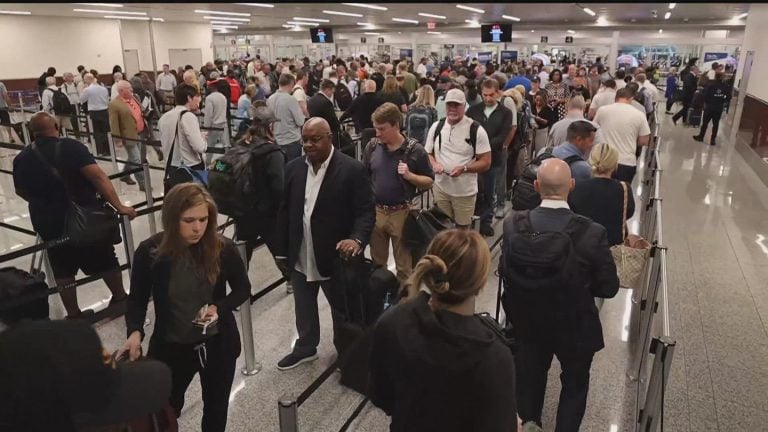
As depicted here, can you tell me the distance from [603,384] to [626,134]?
124 inches

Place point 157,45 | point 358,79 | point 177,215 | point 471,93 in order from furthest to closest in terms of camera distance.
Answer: point 157,45, point 358,79, point 471,93, point 177,215

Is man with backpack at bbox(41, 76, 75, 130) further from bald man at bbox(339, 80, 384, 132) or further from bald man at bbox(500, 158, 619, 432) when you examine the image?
bald man at bbox(500, 158, 619, 432)

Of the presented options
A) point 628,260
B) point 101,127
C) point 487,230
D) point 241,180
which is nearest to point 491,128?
point 487,230

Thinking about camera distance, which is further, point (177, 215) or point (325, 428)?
point (325, 428)

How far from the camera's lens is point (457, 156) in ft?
15.7

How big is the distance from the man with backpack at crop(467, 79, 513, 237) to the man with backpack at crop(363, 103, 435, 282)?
1.84 meters

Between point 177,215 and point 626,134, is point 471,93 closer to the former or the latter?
point 626,134

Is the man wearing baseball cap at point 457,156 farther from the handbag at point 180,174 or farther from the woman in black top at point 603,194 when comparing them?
the handbag at point 180,174

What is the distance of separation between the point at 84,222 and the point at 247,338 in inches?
58.0

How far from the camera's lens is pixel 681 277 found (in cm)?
537

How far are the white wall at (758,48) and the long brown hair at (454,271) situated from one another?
11.9m

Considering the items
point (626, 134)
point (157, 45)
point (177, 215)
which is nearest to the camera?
point (177, 215)

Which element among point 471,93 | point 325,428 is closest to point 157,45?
point 471,93

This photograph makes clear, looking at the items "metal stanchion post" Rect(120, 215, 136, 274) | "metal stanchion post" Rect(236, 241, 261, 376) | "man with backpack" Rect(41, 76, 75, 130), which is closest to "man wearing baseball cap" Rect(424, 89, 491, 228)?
"metal stanchion post" Rect(236, 241, 261, 376)
